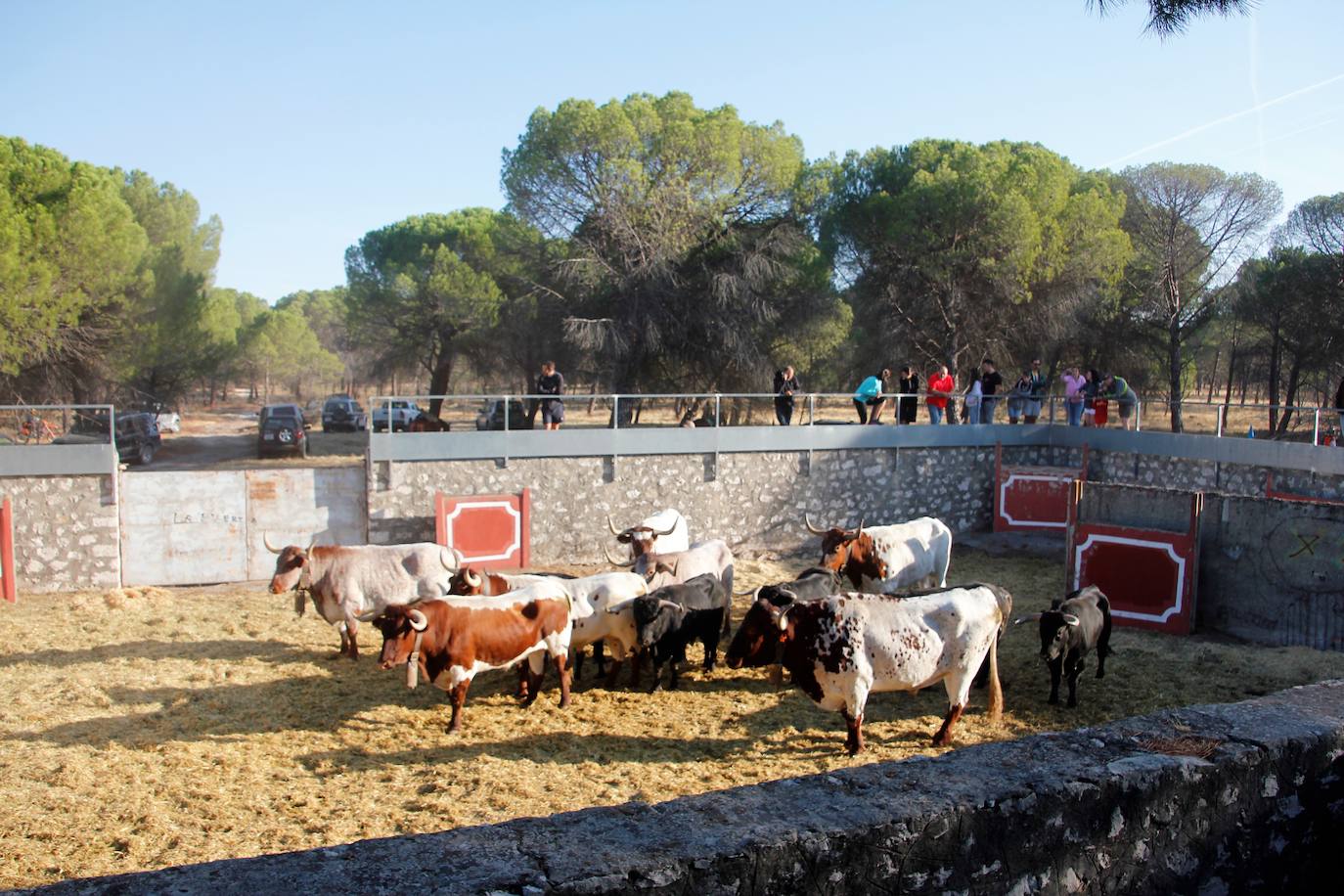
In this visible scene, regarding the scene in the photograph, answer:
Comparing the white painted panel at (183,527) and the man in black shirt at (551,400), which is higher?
the man in black shirt at (551,400)

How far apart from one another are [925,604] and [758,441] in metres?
8.57

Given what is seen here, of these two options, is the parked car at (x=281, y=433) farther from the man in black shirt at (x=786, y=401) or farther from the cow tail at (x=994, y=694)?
the cow tail at (x=994, y=694)

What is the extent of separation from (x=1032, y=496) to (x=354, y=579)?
12.0m

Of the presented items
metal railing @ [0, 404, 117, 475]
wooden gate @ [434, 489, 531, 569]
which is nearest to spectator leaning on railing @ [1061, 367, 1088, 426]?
wooden gate @ [434, 489, 531, 569]

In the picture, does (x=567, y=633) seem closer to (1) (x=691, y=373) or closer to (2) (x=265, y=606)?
(2) (x=265, y=606)

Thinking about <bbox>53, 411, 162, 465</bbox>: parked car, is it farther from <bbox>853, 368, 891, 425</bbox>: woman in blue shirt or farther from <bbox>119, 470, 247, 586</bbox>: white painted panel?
<bbox>853, 368, 891, 425</bbox>: woman in blue shirt

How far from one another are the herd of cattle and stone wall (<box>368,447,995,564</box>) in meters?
3.48

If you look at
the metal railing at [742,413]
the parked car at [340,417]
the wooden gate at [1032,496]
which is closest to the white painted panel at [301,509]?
the metal railing at [742,413]

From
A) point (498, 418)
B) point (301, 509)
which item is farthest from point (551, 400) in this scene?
point (301, 509)

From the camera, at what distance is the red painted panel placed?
43.9 feet

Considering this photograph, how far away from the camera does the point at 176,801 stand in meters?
7.19

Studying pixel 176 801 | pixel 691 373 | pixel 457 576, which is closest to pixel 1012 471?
pixel 691 373

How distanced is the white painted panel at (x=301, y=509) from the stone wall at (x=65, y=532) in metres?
1.81

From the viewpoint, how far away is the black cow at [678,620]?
32.5 feet
